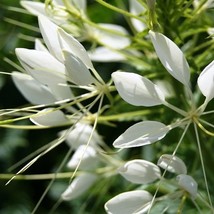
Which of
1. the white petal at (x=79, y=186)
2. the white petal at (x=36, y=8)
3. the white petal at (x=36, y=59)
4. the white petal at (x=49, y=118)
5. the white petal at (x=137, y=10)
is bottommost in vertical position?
the white petal at (x=79, y=186)

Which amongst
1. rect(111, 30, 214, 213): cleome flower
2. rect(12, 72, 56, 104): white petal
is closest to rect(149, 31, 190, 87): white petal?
rect(111, 30, 214, 213): cleome flower

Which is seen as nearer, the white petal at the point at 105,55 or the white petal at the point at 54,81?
the white petal at the point at 54,81

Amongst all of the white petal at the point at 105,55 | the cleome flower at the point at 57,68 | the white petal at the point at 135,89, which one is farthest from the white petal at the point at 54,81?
the white petal at the point at 105,55

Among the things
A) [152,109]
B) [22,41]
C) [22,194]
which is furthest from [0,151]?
[152,109]

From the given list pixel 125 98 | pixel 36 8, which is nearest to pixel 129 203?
pixel 125 98

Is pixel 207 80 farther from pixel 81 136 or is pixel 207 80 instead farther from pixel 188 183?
pixel 81 136

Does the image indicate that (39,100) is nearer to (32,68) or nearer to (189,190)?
(32,68)

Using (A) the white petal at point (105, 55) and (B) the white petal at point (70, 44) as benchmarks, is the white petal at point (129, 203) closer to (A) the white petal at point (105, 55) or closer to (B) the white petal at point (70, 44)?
(B) the white petal at point (70, 44)
